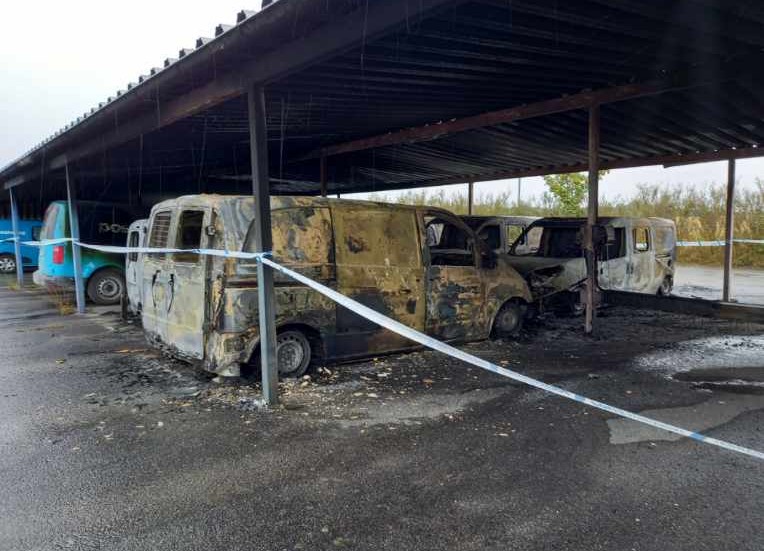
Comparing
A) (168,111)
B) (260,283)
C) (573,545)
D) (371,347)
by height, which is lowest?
(573,545)

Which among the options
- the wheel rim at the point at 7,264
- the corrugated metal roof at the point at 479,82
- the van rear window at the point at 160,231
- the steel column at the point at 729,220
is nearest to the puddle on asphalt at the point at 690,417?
the corrugated metal roof at the point at 479,82

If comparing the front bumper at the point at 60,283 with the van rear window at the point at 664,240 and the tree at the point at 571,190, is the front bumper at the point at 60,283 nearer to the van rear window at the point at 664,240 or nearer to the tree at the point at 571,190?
the van rear window at the point at 664,240

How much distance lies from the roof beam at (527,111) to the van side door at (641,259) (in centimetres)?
384

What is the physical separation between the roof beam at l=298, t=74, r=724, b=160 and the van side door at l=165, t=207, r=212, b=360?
4449 mm

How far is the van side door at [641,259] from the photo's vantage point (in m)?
9.77

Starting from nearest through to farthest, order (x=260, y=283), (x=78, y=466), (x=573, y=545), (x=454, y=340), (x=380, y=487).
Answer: (x=573, y=545) → (x=380, y=487) → (x=78, y=466) → (x=260, y=283) → (x=454, y=340)

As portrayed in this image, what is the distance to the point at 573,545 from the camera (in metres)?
2.62

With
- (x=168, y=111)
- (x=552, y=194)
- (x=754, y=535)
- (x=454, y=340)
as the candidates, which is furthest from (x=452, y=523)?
(x=552, y=194)

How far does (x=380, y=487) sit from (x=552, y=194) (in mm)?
20522

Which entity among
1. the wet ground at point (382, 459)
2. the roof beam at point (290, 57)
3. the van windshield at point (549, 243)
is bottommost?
the wet ground at point (382, 459)

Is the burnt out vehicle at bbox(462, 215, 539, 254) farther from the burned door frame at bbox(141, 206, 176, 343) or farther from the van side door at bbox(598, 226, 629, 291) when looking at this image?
the burned door frame at bbox(141, 206, 176, 343)

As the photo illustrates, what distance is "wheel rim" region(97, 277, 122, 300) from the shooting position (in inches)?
412

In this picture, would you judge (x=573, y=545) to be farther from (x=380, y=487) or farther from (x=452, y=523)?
(x=380, y=487)

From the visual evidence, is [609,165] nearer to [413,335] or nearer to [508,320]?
[508,320]
